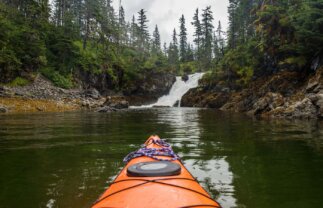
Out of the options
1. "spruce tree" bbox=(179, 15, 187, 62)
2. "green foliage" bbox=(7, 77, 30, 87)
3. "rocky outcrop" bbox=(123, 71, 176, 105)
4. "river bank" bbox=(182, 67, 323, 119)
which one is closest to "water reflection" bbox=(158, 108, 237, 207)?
"river bank" bbox=(182, 67, 323, 119)

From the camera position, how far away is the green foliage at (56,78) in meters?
35.7

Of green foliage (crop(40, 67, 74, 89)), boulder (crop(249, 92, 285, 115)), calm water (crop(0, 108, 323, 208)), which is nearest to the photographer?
calm water (crop(0, 108, 323, 208))

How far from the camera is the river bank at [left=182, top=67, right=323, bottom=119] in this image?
18.4m

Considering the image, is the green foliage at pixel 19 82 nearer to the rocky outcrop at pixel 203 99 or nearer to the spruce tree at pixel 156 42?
the rocky outcrop at pixel 203 99

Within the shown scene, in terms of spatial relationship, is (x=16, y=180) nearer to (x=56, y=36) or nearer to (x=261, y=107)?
(x=261, y=107)

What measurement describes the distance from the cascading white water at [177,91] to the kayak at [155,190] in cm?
4555

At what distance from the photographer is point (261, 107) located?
22641 millimetres

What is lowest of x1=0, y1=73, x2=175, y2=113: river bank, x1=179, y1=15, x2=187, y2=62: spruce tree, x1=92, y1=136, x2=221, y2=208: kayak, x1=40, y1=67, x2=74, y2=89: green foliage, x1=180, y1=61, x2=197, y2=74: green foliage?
x1=92, y1=136, x2=221, y2=208: kayak

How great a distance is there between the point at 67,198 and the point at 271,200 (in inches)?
130

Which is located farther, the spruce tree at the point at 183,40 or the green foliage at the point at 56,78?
the spruce tree at the point at 183,40

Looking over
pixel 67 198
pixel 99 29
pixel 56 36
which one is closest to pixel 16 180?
pixel 67 198

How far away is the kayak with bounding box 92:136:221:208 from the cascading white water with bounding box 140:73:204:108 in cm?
4555

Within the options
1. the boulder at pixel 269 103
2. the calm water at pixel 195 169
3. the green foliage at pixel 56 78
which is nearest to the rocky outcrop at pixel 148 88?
the green foliage at pixel 56 78

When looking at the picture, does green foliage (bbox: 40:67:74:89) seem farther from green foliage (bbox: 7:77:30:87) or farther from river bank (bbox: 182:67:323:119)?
river bank (bbox: 182:67:323:119)
